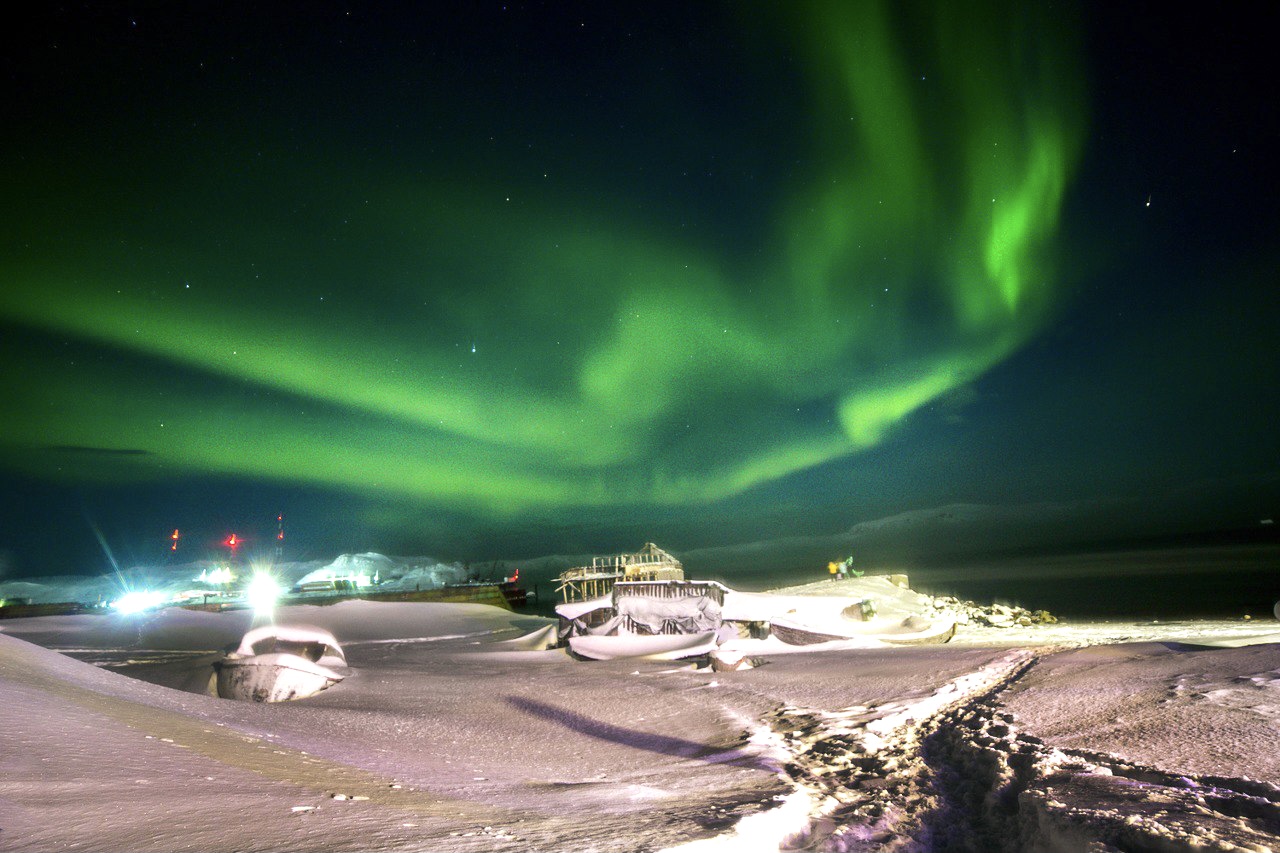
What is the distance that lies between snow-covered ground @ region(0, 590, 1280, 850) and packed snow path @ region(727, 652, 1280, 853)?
0.02 meters

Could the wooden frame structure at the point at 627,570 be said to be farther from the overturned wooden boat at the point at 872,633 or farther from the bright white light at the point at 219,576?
the bright white light at the point at 219,576

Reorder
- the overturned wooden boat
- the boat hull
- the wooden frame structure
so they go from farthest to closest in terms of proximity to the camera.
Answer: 1. the wooden frame structure
2. the overturned wooden boat
3. the boat hull

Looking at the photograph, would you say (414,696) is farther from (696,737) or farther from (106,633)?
(106,633)

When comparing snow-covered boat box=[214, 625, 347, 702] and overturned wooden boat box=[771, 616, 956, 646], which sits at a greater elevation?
snow-covered boat box=[214, 625, 347, 702]

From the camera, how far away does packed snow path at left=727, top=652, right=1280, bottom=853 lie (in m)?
3.40

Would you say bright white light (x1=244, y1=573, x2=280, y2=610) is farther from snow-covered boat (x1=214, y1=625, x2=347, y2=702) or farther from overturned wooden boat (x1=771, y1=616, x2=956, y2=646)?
overturned wooden boat (x1=771, y1=616, x2=956, y2=646)

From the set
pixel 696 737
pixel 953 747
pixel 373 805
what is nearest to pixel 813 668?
pixel 696 737

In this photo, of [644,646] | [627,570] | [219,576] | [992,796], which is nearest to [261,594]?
[219,576]

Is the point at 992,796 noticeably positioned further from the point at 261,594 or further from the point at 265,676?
the point at 261,594

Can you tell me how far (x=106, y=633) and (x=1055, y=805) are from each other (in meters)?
34.3

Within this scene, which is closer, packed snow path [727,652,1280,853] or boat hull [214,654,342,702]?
packed snow path [727,652,1280,853]

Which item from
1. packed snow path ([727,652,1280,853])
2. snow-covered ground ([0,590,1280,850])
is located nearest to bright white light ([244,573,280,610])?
snow-covered ground ([0,590,1280,850])

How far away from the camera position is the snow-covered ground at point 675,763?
351 centimetres

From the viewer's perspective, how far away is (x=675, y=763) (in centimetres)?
687
